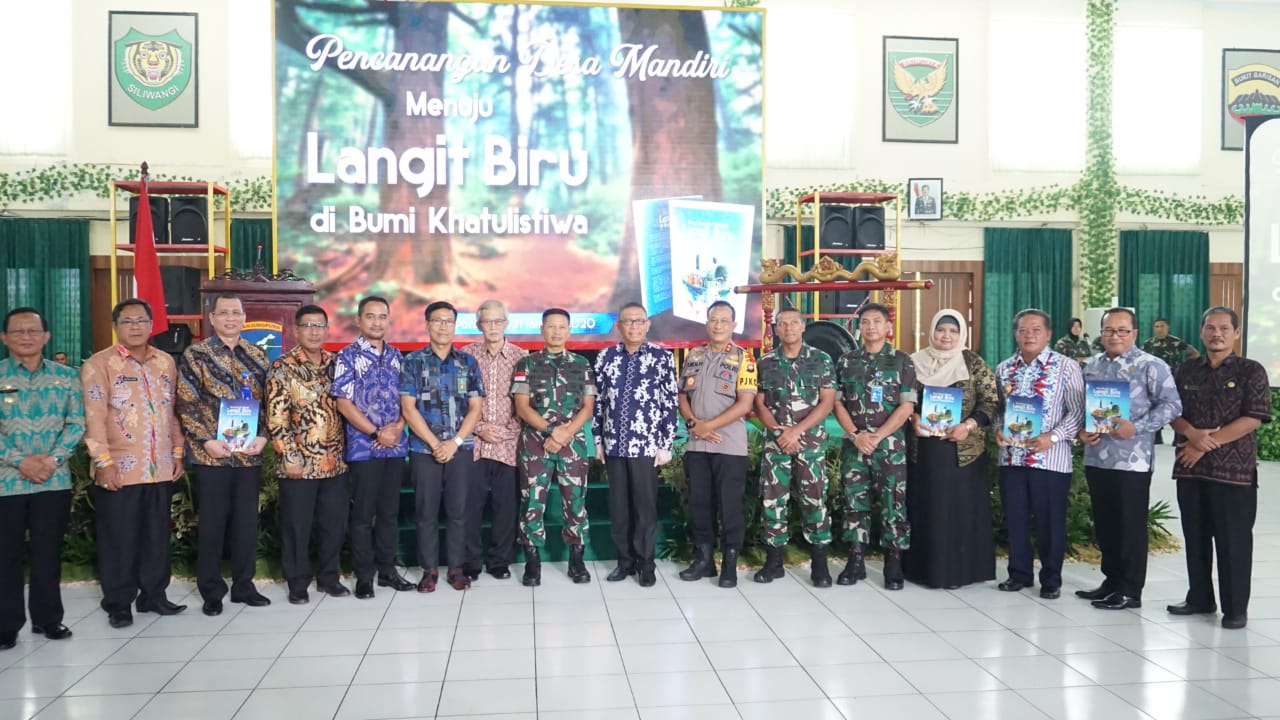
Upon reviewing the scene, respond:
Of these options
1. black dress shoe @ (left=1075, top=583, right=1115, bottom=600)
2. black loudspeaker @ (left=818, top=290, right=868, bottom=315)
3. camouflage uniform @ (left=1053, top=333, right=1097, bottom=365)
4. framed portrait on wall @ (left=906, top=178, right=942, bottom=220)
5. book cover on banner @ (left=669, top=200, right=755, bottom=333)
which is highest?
framed portrait on wall @ (left=906, top=178, right=942, bottom=220)

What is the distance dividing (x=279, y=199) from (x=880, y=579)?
5434 millimetres

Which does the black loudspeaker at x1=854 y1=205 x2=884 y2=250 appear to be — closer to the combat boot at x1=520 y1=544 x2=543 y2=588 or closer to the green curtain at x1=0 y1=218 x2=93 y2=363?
the combat boot at x1=520 y1=544 x2=543 y2=588

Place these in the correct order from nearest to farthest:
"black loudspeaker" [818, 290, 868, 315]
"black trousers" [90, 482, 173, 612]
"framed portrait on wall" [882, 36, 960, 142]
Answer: "black trousers" [90, 482, 173, 612], "black loudspeaker" [818, 290, 868, 315], "framed portrait on wall" [882, 36, 960, 142]

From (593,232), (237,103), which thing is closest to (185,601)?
(593,232)

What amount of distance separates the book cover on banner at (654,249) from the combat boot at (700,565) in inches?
142

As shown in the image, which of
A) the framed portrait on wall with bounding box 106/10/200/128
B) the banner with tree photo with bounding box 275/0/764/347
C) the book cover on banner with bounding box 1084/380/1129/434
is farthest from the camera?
the framed portrait on wall with bounding box 106/10/200/128

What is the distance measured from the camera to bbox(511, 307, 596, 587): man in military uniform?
4.16 meters

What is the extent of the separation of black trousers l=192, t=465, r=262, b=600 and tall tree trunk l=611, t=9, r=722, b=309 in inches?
169

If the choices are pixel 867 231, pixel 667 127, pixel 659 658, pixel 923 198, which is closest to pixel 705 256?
pixel 667 127

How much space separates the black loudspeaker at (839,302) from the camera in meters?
8.31

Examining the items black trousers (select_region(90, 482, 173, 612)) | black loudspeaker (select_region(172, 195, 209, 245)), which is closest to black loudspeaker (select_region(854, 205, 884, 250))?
Result: black loudspeaker (select_region(172, 195, 209, 245))

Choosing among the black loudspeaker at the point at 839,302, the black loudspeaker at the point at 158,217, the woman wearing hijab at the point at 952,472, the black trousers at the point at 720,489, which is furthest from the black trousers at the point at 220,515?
the black loudspeaker at the point at 839,302

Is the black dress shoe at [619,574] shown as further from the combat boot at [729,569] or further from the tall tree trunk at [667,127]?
the tall tree trunk at [667,127]

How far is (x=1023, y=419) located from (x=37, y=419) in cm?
375
